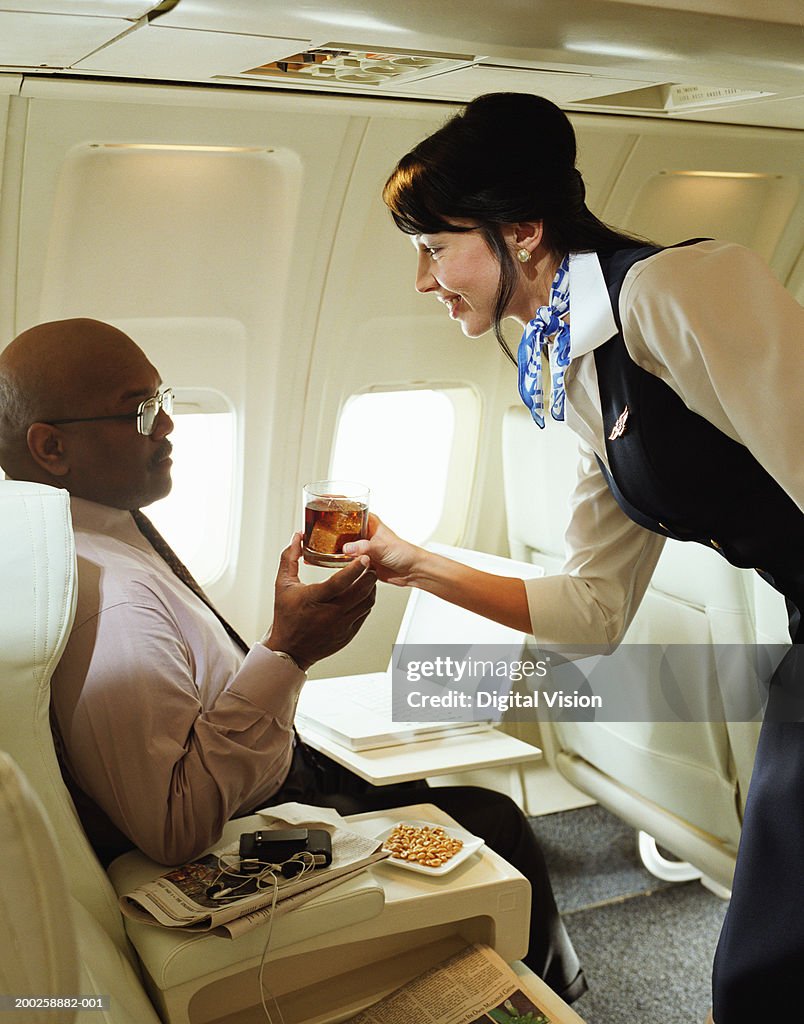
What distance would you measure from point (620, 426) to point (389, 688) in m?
1.82

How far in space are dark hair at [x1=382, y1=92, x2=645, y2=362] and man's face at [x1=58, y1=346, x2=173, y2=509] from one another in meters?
0.81

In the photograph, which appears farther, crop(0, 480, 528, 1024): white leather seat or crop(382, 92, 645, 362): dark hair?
crop(382, 92, 645, 362): dark hair

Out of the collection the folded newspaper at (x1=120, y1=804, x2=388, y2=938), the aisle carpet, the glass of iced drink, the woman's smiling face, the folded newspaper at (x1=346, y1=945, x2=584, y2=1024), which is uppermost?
the woman's smiling face

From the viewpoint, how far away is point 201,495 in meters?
3.82

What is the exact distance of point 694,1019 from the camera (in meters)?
3.01

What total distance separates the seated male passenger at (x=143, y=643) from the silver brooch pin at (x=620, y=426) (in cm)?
65

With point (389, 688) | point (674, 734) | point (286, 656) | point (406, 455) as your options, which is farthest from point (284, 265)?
point (674, 734)

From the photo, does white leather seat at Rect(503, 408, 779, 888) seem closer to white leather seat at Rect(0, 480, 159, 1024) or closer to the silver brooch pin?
the silver brooch pin

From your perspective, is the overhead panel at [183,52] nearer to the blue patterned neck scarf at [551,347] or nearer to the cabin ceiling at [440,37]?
the cabin ceiling at [440,37]

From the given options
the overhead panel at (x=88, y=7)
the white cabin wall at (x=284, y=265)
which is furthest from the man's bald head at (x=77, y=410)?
the overhead panel at (x=88, y=7)

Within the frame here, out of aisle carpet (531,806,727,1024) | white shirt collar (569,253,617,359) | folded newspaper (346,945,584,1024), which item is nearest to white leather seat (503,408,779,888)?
aisle carpet (531,806,727,1024)

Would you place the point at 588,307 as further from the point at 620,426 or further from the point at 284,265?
the point at 284,265

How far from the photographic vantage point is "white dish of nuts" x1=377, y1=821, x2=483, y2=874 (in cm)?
221

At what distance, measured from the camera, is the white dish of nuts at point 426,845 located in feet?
7.23
